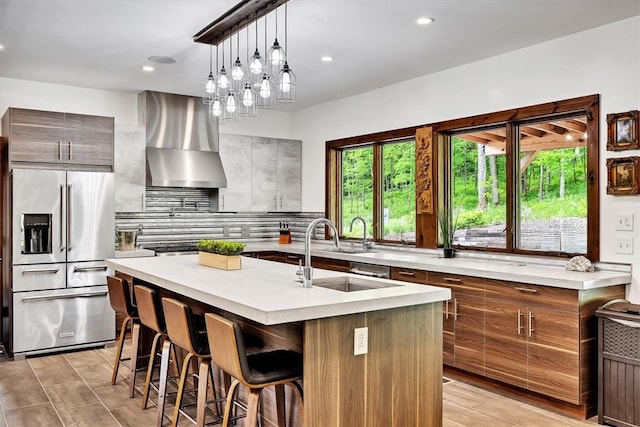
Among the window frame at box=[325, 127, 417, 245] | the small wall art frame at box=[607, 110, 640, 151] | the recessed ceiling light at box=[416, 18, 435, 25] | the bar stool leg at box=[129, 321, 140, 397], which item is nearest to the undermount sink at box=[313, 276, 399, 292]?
the bar stool leg at box=[129, 321, 140, 397]

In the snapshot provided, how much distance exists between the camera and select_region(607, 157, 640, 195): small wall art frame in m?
3.71

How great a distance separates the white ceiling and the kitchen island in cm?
186

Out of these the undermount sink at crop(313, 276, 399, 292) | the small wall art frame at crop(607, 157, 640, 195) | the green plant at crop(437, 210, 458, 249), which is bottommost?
the undermount sink at crop(313, 276, 399, 292)

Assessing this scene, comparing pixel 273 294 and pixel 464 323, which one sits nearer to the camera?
pixel 273 294

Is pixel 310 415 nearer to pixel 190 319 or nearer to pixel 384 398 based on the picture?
pixel 384 398

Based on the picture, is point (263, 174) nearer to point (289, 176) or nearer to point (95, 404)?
point (289, 176)

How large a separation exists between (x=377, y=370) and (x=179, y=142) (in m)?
4.48

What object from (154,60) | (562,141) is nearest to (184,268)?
(154,60)

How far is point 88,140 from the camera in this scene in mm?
5359

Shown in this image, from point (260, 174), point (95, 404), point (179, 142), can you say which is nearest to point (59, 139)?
point (179, 142)

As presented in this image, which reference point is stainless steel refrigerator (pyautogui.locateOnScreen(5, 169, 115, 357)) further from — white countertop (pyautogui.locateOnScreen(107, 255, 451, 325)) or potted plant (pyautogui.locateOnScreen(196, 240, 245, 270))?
potted plant (pyautogui.locateOnScreen(196, 240, 245, 270))

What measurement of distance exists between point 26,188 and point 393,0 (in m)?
3.67

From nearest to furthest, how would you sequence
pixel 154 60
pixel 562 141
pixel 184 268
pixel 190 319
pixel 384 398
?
pixel 384 398 → pixel 190 319 → pixel 184 268 → pixel 562 141 → pixel 154 60

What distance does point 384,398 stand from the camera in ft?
8.59
